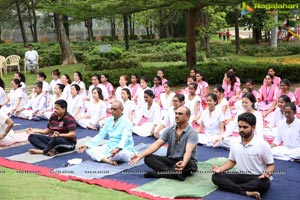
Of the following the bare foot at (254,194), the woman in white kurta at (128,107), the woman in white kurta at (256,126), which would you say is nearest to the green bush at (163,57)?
the woman in white kurta at (128,107)

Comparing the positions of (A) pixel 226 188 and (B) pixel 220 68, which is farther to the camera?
(B) pixel 220 68

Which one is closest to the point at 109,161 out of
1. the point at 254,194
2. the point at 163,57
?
the point at 254,194

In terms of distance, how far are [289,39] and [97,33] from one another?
65.4 ft

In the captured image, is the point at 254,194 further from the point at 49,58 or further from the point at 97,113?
the point at 49,58

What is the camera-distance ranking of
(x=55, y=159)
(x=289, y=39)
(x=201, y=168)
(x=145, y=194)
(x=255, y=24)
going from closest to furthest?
(x=145, y=194), (x=201, y=168), (x=55, y=159), (x=255, y=24), (x=289, y=39)

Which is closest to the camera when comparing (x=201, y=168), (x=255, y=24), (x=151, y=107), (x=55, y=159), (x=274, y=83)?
(x=201, y=168)

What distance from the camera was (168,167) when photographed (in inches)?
211

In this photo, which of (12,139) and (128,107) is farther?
(128,107)

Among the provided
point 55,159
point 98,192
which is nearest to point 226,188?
A: point 98,192

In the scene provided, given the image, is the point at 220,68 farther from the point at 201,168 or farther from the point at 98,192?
the point at 98,192

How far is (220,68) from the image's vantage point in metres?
14.1

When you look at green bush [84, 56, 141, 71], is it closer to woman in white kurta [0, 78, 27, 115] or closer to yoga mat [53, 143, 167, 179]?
woman in white kurta [0, 78, 27, 115]

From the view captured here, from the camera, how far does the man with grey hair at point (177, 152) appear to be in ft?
17.2

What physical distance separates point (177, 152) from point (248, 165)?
97cm
